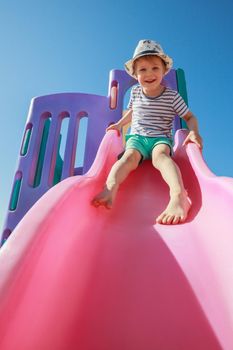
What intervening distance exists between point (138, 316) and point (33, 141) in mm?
2300

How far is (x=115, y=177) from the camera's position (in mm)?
1446

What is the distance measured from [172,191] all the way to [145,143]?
63 centimetres

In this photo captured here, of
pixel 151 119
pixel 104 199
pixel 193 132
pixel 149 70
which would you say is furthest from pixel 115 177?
pixel 149 70

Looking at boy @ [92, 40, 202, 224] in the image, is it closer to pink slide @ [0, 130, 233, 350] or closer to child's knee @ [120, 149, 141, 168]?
child's knee @ [120, 149, 141, 168]

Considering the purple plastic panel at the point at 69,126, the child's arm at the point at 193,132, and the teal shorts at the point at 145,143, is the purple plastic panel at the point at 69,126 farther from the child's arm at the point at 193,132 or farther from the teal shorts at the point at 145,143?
the teal shorts at the point at 145,143

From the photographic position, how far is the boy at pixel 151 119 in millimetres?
1544

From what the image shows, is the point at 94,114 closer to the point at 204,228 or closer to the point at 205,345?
the point at 204,228

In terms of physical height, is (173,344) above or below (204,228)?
below

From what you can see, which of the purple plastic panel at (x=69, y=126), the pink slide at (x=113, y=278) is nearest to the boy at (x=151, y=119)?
the pink slide at (x=113, y=278)

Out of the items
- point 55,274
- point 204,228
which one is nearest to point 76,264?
point 55,274

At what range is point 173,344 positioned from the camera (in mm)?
711

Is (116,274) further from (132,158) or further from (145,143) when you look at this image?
(145,143)

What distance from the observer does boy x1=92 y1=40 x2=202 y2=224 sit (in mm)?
1544

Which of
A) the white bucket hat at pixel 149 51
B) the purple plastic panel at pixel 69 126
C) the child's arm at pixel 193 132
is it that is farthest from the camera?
the purple plastic panel at pixel 69 126
